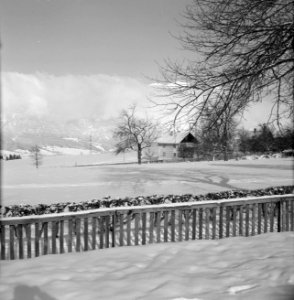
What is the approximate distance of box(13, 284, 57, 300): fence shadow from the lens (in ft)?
13.0

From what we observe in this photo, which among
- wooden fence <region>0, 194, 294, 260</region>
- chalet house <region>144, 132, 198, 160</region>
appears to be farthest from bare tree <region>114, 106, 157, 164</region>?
wooden fence <region>0, 194, 294, 260</region>

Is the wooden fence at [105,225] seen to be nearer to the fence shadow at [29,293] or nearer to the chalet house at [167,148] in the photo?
the fence shadow at [29,293]

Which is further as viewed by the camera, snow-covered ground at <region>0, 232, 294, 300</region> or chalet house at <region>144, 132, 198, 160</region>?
chalet house at <region>144, 132, 198, 160</region>

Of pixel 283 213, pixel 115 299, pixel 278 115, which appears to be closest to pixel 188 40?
pixel 278 115

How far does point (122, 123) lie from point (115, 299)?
53.4 metres

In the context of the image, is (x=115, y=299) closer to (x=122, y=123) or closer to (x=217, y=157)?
(x=122, y=123)

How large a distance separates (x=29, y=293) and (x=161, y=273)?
211cm

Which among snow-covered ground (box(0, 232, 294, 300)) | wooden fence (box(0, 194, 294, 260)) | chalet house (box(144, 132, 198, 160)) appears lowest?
snow-covered ground (box(0, 232, 294, 300))

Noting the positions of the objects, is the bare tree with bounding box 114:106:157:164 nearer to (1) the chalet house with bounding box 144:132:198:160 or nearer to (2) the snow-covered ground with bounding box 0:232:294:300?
(1) the chalet house with bounding box 144:132:198:160

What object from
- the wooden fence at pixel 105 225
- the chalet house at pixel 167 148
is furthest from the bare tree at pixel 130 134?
the wooden fence at pixel 105 225

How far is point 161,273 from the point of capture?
15.4 feet

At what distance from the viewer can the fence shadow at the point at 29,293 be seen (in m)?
3.95

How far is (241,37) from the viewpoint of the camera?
320 inches

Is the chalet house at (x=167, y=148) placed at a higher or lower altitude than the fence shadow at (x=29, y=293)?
higher
